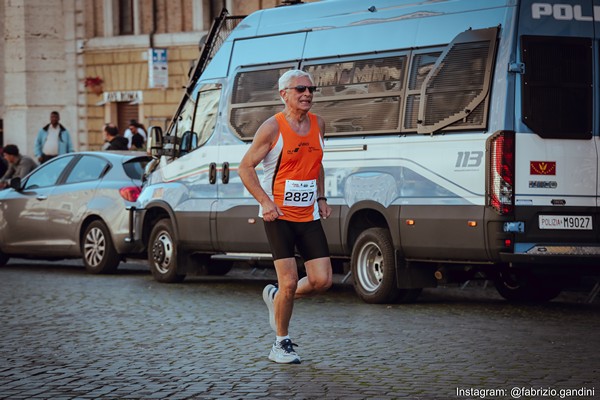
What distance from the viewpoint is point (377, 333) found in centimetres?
1186

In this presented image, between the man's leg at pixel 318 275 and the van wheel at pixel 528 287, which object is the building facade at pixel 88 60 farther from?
the man's leg at pixel 318 275

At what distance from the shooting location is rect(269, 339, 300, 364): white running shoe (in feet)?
32.7

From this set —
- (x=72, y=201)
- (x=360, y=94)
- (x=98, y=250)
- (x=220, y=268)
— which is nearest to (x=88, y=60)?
(x=72, y=201)

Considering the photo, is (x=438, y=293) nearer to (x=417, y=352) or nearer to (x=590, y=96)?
(x=590, y=96)

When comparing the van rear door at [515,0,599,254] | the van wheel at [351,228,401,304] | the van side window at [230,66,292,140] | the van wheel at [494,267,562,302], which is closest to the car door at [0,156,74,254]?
the van side window at [230,66,292,140]

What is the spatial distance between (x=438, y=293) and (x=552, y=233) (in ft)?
10.5

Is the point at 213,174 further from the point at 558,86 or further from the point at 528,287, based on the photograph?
the point at 558,86

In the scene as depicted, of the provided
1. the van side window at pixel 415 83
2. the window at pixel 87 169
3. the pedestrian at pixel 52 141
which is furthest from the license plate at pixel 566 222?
the pedestrian at pixel 52 141

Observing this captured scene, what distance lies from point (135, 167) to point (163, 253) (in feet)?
7.36

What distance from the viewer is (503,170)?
1309 cm

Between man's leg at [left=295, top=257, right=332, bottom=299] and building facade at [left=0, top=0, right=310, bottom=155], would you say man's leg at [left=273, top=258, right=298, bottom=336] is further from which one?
building facade at [left=0, top=0, right=310, bottom=155]

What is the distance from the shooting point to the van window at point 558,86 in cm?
1322

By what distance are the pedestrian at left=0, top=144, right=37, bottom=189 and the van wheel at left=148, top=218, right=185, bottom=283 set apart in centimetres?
808

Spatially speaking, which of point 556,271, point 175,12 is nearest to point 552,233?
point 556,271
